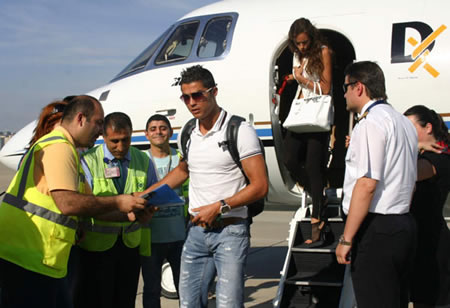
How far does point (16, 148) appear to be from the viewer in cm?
755

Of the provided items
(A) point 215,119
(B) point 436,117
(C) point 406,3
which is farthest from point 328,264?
(C) point 406,3

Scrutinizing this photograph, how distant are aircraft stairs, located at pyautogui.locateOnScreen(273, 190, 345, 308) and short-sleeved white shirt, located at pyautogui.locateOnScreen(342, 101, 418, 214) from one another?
135cm

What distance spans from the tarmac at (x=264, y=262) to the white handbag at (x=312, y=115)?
218 centimetres

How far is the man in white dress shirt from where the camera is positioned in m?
3.30

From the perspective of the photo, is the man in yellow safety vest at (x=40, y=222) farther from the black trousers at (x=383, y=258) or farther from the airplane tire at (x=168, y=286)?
the airplane tire at (x=168, y=286)

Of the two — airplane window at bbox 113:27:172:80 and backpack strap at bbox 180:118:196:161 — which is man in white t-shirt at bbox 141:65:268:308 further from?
airplane window at bbox 113:27:172:80

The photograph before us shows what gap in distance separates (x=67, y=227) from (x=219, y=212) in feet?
3.16

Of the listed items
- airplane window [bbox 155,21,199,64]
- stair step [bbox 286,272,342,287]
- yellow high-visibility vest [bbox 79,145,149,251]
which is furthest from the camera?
airplane window [bbox 155,21,199,64]

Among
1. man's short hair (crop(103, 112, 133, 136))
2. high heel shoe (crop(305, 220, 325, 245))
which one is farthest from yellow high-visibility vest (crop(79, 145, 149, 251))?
high heel shoe (crop(305, 220, 325, 245))

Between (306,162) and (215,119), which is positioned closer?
(215,119)

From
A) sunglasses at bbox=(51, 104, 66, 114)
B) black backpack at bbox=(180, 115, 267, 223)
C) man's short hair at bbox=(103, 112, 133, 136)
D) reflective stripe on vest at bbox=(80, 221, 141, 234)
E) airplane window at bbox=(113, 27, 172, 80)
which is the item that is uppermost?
airplane window at bbox=(113, 27, 172, 80)

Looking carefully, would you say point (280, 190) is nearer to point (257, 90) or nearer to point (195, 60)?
point (257, 90)

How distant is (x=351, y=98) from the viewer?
3604mm

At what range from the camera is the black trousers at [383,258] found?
3.30 meters
